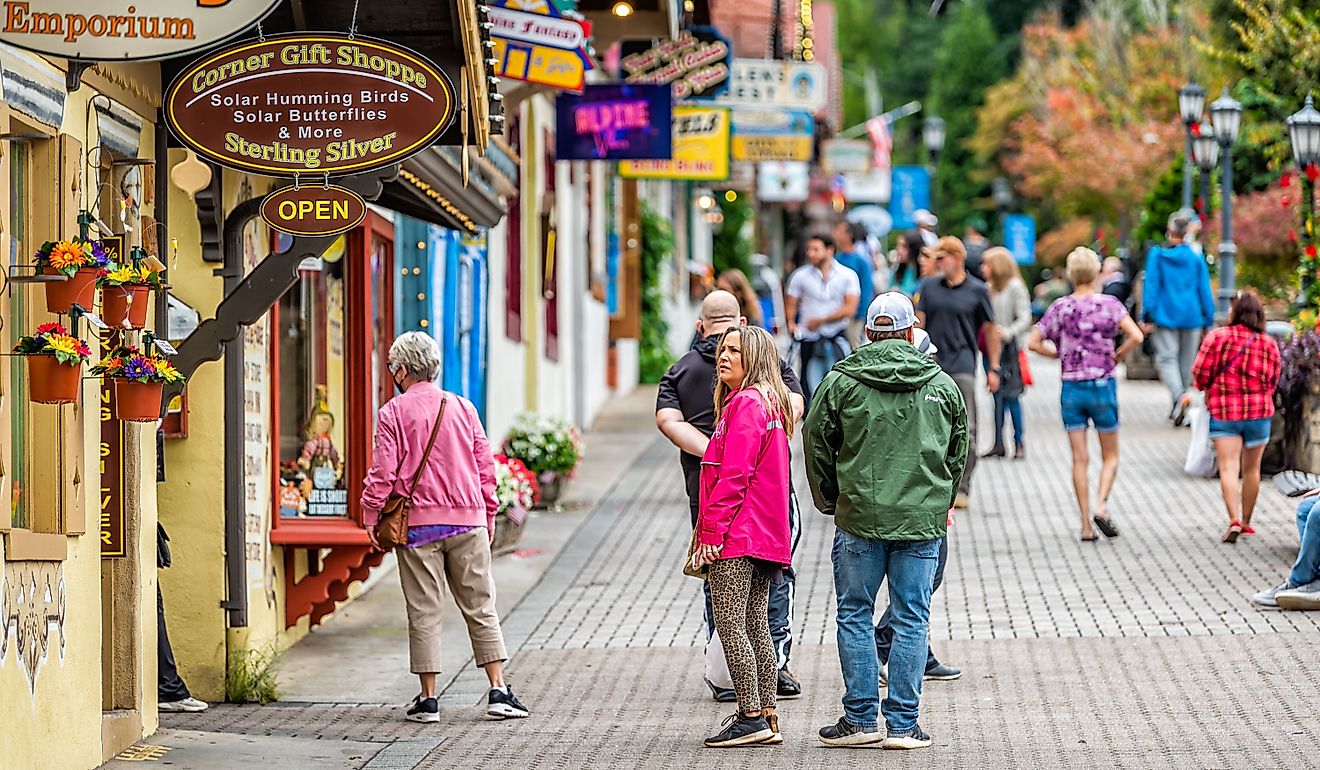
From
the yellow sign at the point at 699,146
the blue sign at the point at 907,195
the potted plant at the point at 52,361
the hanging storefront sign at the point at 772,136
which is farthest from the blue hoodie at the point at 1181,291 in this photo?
the blue sign at the point at 907,195

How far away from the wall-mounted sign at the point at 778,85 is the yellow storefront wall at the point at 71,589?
45.9ft

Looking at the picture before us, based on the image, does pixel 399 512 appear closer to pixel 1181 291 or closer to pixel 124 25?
pixel 124 25

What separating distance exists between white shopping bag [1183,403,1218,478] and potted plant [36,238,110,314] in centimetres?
1068

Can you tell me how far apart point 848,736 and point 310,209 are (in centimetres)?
279

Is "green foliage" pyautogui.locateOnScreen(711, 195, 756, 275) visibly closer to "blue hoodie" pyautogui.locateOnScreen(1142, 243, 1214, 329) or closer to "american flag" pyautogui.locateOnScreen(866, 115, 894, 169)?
"american flag" pyautogui.locateOnScreen(866, 115, 894, 169)

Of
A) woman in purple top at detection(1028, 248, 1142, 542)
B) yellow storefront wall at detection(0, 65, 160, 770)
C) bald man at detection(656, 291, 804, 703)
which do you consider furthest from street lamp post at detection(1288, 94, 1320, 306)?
yellow storefront wall at detection(0, 65, 160, 770)

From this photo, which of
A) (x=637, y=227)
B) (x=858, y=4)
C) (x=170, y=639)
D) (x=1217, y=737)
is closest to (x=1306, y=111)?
(x=1217, y=737)

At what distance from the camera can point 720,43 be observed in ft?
56.5

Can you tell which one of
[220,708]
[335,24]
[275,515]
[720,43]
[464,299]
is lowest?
[220,708]

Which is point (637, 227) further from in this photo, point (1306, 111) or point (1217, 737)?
point (1217, 737)

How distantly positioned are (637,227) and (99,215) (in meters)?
18.0

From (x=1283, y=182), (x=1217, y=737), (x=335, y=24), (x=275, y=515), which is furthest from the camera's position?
(x=1283, y=182)

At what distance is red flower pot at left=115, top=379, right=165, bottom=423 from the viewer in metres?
6.78

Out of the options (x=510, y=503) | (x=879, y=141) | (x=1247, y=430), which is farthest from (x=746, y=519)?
(x=879, y=141)
